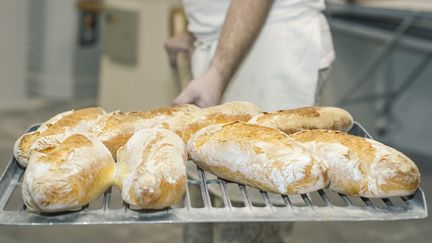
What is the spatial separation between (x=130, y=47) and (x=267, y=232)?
2.20 meters

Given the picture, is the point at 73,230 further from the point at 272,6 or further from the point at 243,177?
the point at 243,177

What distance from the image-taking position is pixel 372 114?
3.97 m

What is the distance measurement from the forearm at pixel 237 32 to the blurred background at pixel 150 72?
1358mm

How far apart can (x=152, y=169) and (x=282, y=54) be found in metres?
0.75

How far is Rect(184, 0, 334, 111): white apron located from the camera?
149cm

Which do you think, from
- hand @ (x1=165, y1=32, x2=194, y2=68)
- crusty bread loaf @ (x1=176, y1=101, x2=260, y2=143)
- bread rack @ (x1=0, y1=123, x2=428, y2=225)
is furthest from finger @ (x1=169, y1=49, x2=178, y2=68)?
bread rack @ (x1=0, y1=123, x2=428, y2=225)

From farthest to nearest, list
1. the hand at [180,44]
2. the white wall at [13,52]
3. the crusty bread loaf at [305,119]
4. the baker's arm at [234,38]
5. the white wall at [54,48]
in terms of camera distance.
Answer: the white wall at [54,48]
the white wall at [13,52]
the hand at [180,44]
the baker's arm at [234,38]
the crusty bread loaf at [305,119]

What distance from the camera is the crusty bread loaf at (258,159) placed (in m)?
0.84

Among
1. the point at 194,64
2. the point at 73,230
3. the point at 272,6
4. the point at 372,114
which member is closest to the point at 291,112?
the point at 272,6

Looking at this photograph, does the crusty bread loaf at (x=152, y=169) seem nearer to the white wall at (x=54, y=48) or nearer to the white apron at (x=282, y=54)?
the white apron at (x=282, y=54)

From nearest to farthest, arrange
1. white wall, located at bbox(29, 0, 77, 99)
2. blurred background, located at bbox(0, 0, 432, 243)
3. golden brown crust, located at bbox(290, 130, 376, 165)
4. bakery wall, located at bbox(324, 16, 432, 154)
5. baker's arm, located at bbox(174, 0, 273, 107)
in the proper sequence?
golden brown crust, located at bbox(290, 130, 376, 165), baker's arm, located at bbox(174, 0, 273, 107), blurred background, located at bbox(0, 0, 432, 243), bakery wall, located at bbox(324, 16, 432, 154), white wall, located at bbox(29, 0, 77, 99)

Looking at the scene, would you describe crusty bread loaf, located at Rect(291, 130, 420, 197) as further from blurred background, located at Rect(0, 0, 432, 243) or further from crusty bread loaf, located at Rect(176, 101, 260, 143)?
blurred background, located at Rect(0, 0, 432, 243)

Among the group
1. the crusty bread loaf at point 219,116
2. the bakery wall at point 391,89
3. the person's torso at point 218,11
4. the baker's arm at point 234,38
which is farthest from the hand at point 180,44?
the bakery wall at point 391,89

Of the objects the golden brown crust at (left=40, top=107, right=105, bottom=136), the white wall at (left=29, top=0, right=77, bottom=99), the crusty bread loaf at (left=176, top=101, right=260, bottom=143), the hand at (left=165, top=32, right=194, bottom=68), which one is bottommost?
the white wall at (left=29, top=0, right=77, bottom=99)
